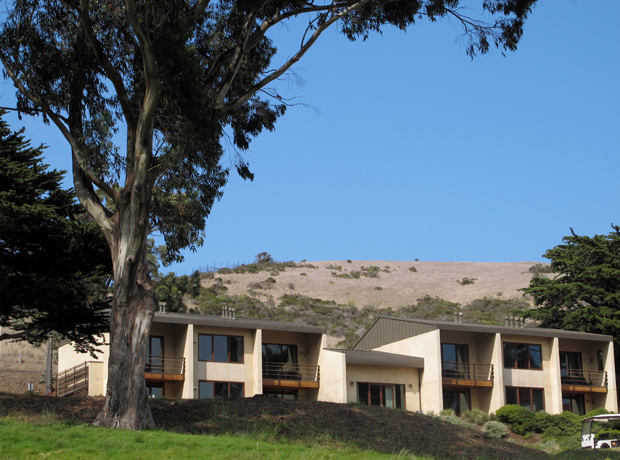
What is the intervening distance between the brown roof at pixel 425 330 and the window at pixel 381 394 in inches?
134

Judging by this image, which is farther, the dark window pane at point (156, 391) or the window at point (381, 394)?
the window at point (381, 394)

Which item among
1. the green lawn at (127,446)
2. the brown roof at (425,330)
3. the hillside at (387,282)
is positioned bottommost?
the green lawn at (127,446)

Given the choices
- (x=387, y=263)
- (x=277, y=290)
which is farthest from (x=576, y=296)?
(x=387, y=263)

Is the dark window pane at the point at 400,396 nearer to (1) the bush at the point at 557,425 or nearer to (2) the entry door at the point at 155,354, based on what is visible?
(1) the bush at the point at 557,425

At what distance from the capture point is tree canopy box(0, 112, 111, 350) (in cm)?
2141

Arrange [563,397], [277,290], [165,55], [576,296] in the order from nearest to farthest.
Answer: [165,55] < [563,397] < [576,296] < [277,290]

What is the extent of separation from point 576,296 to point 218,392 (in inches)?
957

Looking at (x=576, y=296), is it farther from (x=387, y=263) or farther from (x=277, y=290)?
(x=387, y=263)

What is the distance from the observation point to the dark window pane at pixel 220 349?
114ft

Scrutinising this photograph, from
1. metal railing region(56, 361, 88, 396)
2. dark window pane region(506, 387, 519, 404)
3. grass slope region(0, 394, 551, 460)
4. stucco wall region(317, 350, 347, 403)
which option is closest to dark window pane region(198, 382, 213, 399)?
metal railing region(56, 361, 88, 396)

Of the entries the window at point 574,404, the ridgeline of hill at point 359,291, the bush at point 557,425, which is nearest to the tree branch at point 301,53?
the bush at point 557,425

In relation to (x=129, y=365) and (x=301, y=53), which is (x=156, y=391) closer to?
(x=129, y=365)

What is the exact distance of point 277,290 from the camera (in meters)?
92.3

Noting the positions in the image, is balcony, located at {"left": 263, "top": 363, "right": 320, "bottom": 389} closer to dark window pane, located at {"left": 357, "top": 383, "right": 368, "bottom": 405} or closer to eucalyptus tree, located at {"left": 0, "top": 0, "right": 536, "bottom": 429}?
dark window pane, located at {"left": 357, "top": 383, "right": 368, "bottom": 405}
